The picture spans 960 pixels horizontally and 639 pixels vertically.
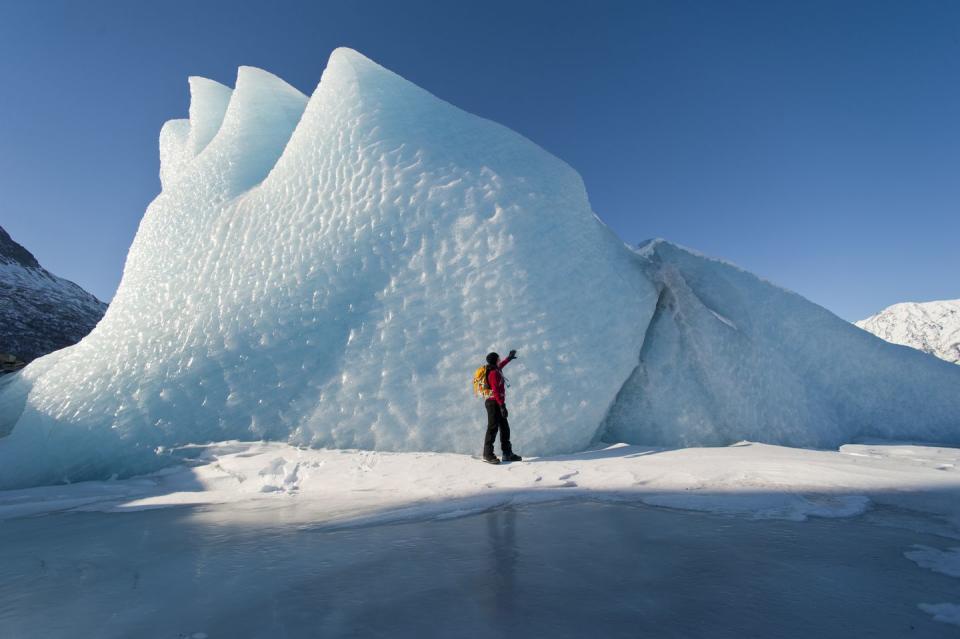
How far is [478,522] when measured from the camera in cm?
337

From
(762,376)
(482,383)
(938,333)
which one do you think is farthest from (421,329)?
(938,333)

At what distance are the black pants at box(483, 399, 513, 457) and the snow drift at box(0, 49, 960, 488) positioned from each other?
0.50 metres

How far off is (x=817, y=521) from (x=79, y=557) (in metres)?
4.67

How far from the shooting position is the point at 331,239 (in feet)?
23.5

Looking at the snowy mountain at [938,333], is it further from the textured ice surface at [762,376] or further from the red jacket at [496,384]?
the red jacket at [496,384]

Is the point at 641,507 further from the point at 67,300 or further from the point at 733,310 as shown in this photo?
the point at 67,300

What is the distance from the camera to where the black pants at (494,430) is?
5.68 meters

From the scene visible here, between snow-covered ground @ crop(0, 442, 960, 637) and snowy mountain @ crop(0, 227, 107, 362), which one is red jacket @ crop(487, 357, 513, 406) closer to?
snow-covered ground @ crop(0, 442, 960, 637)

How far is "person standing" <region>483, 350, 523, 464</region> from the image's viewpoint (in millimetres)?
5676

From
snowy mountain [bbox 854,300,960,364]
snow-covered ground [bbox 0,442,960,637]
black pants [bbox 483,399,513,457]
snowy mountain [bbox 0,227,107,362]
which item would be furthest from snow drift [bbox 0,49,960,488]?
snowy mountain [bbox 854,300,960,364]

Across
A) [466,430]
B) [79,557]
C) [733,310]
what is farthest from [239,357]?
Answer: [733,310]

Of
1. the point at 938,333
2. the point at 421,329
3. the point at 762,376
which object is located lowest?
the point at 762,376

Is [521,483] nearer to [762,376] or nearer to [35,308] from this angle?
[762,376]

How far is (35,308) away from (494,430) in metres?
62.2
